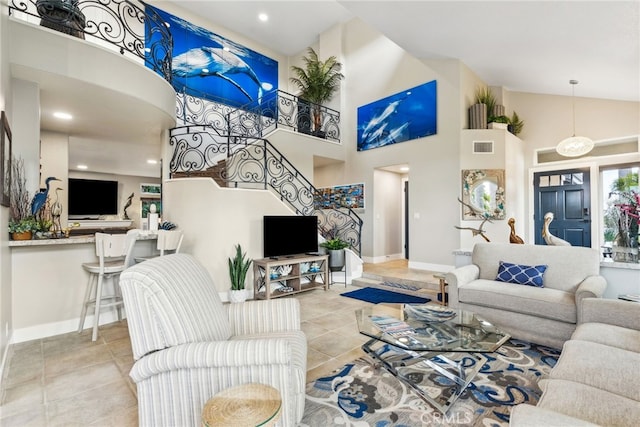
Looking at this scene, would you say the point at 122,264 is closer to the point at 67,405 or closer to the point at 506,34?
the point at 67,405

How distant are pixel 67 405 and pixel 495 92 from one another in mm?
8226

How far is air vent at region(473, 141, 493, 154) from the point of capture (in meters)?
5.77

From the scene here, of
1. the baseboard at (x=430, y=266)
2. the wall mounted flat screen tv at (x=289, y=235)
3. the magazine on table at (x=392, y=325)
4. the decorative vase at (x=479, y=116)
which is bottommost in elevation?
the baseboard at (x=430, y=266)

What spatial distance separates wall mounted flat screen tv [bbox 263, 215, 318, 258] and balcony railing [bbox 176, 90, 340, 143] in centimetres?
281

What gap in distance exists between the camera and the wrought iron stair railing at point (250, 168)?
5637 mm

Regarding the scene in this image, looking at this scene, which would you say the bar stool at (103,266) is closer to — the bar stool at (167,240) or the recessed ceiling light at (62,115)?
the bar stool at (167,240)

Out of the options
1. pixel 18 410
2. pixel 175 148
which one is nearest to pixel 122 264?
pixel 18 410

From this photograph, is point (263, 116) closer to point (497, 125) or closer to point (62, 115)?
point (62, 115)

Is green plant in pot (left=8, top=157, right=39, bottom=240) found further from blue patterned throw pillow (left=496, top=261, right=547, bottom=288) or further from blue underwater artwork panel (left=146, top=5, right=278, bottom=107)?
blue patterned throw pillow (left=496, top=261, right=547, bottom=288)

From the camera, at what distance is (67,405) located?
2.04 meters

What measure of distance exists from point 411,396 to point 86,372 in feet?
8.69

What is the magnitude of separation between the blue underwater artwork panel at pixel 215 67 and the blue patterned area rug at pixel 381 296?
6139 mm

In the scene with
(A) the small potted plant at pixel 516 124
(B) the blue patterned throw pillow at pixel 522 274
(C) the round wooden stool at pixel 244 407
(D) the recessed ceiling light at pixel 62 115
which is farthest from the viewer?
(A) the small potted plant at pixel 516 124

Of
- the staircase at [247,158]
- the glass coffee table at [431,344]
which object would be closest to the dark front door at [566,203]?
the staircase at [247,158]
